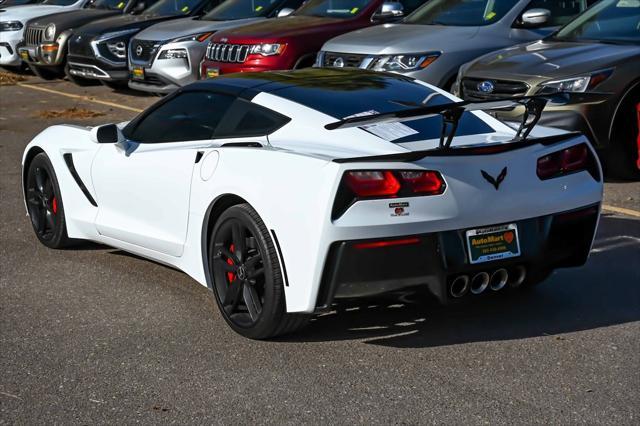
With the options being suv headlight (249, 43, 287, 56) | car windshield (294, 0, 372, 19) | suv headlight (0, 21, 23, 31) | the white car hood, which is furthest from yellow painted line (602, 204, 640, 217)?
suv headlight (0, 21, 23, 31)

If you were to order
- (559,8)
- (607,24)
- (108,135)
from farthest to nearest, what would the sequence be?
(559,8), (607,24), (108,135)

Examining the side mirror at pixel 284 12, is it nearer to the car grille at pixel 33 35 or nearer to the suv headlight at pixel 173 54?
the suv headlight at pixel 173 54

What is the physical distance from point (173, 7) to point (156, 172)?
12.1 metres

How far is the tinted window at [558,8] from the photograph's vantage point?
483 inches

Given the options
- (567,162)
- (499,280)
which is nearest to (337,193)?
(499,280)

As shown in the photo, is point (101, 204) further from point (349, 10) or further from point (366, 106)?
point (349, 10)

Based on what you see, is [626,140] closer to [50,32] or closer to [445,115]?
[445,115]

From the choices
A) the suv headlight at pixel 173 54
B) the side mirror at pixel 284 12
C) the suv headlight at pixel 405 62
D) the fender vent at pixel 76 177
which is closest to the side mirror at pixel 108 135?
the fender vent at pixel 76 177

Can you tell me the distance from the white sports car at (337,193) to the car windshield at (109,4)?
13582mm

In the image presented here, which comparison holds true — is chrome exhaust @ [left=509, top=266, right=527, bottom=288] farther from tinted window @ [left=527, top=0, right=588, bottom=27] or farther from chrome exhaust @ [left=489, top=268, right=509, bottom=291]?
tinted window @ [left=527, top=0, right=588, bottom=27]

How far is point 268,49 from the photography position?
44.8 feet

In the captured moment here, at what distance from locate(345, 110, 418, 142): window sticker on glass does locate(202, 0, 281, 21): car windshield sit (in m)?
10.6

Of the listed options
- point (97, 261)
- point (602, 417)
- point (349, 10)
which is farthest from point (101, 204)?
point (349, 10)

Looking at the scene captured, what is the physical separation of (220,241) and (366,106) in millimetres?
1081
